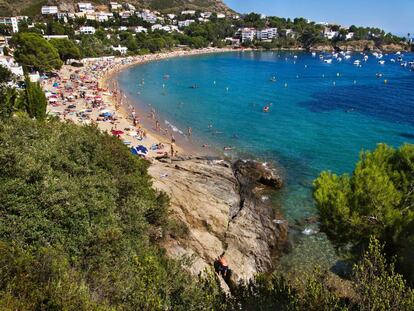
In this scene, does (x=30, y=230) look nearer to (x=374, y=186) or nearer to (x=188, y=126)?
(x=374, y=186)

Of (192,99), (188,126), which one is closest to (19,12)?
(192,99)

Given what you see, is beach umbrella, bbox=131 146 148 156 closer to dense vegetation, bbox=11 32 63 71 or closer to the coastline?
the coastline

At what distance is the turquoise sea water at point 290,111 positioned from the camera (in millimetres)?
33969

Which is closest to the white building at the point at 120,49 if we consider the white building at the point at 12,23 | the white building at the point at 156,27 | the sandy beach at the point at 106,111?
the white building at the point at 12,23

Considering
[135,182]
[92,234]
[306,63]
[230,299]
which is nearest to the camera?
[230,299]

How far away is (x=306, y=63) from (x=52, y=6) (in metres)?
122

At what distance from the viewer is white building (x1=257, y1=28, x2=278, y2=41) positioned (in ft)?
550

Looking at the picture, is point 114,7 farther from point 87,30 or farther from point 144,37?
point 144,37

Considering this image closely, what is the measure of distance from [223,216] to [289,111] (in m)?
34.4

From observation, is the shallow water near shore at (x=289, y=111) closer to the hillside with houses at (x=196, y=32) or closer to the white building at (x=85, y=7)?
the hillside with houses at (x=196, y=32)

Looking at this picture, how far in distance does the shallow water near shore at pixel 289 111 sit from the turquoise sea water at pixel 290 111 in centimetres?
10

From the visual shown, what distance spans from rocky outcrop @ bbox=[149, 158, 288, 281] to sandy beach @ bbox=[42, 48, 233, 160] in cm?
649

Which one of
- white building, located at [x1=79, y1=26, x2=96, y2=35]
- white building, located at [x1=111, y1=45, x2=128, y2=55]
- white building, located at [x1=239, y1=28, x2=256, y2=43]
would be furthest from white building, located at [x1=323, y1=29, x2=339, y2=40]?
white building, located at [x1=79, y1=26, x2=96, y2=35]

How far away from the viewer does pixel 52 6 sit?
538ft
